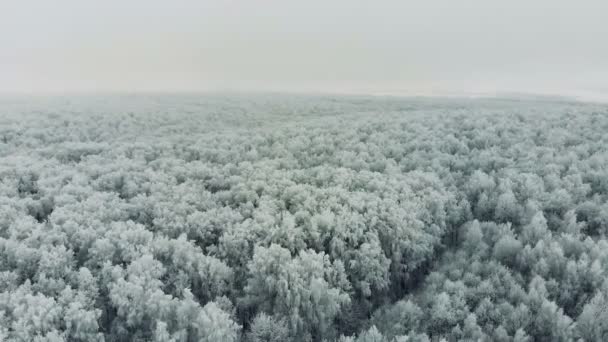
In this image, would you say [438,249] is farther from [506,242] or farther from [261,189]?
[261,189]

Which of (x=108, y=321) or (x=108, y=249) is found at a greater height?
(x=108, y=249)

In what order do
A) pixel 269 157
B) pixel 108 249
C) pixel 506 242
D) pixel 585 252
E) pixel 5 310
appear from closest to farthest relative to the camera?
pixel 5 310 → pixel 108 249 → pixel 585 252 → pixel 506 242 → pixel 269 157

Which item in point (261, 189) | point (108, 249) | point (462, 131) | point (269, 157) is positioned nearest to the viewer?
point (108, 249)

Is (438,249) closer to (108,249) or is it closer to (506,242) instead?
(506,242)

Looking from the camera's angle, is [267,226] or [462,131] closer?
[267,226]

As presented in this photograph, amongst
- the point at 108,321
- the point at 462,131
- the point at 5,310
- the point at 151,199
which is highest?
the point at 462,131

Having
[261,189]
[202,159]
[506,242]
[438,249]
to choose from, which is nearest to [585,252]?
[506,242]
